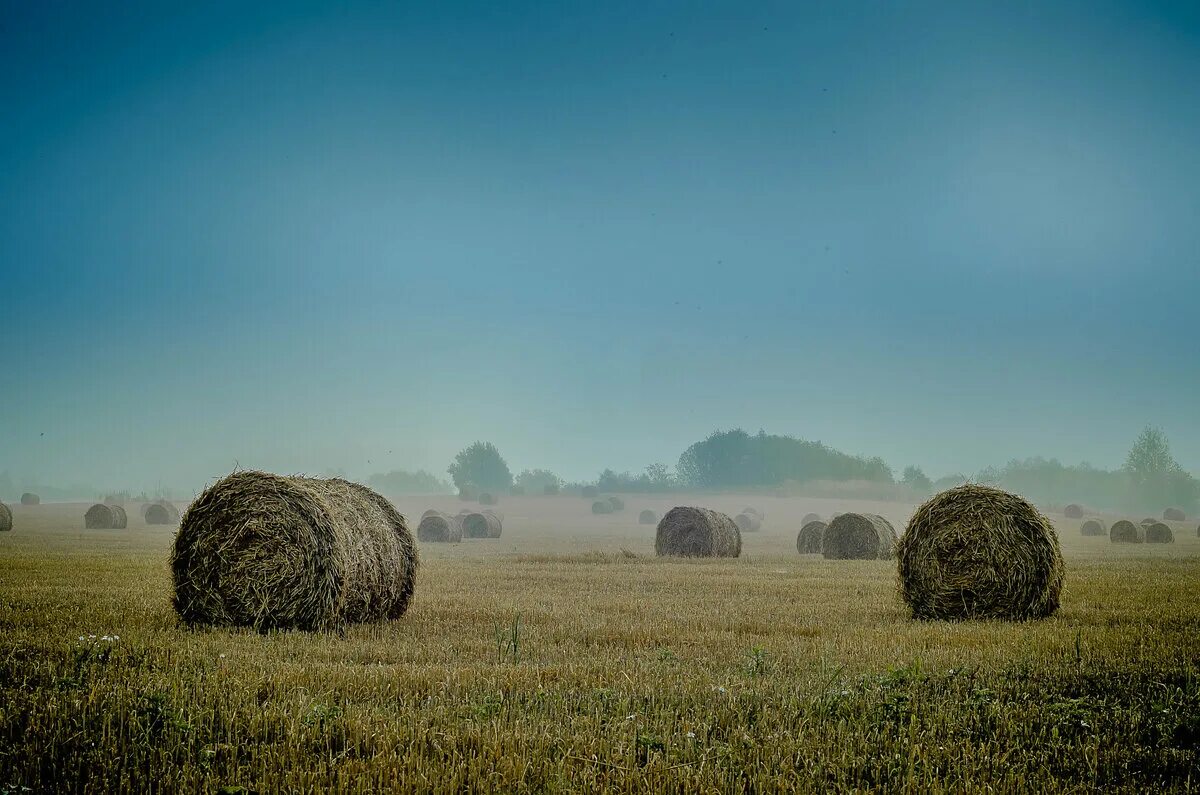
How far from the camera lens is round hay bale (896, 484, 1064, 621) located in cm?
1212

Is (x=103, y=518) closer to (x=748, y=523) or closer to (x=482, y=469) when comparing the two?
(x=748, y=523)

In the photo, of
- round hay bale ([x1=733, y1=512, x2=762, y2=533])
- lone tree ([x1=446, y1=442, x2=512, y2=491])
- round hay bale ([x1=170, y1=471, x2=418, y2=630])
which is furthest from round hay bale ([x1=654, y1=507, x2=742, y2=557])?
lone tree ([x1=446, y1=442, x2=512, y2=491])

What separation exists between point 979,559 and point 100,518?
4142 cm

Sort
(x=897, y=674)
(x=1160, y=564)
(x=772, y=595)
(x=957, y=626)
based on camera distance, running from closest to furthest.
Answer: (x=897, y=674) < (x=957, y=626) < (x=772, y=595) < (x=1160, y=564)


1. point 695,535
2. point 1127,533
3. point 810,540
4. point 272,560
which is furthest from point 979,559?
point 1127,533

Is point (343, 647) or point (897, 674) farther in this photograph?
point (343, 647)

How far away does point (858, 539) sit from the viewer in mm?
27078

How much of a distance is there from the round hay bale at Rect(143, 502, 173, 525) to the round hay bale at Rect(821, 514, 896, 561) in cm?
3848

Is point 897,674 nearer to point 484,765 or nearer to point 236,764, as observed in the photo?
point 484,765

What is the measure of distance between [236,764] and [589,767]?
201 centimetres

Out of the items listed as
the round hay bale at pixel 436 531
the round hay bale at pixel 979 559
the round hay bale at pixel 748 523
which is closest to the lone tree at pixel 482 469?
the round hay bale at pixel 748 523

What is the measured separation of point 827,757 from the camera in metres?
5.07

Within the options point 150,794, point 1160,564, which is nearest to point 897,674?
point 150,794

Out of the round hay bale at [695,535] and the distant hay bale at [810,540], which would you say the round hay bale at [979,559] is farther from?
the distant hay bale at [810,540]
